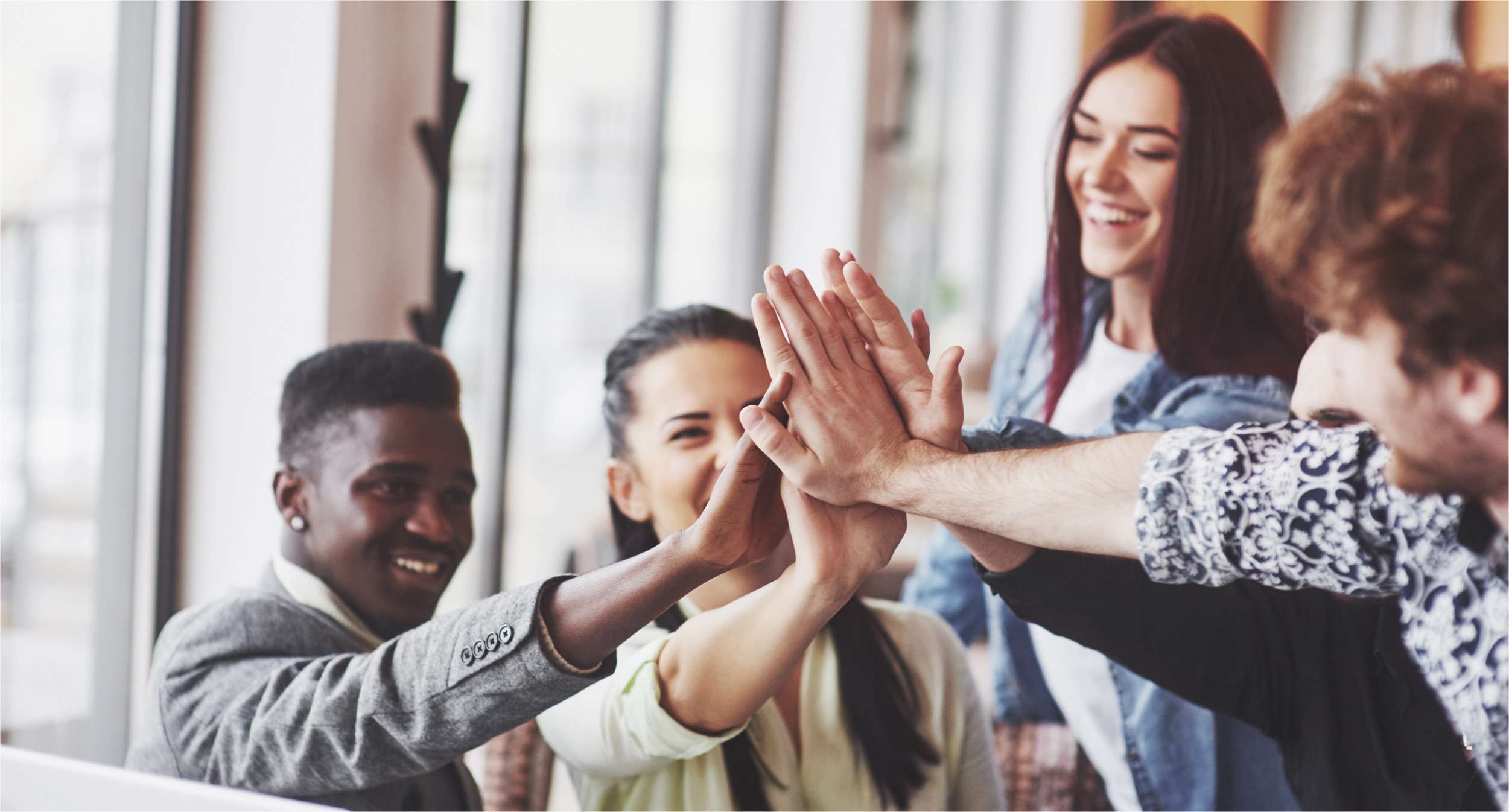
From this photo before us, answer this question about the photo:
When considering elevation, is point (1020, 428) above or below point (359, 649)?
above

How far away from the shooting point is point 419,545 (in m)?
1.20

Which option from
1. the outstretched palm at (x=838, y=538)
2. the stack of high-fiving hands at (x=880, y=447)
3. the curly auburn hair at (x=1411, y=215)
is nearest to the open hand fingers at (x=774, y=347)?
the stack of high-fiving hands at (x=880, y=447)

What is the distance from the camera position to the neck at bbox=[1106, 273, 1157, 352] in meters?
1.67

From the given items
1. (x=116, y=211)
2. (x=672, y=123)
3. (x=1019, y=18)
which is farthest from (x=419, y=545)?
(x=1019, y=18)

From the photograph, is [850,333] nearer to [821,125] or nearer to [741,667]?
[741,667]

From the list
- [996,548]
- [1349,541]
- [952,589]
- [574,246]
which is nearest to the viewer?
[1349,541]

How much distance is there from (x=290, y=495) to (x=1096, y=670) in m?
1.04

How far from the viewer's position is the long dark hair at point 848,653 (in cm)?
136

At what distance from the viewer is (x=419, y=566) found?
1.20 metres

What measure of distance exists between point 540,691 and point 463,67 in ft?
4.79

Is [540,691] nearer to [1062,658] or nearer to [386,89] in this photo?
[1062,658]

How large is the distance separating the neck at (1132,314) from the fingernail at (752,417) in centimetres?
76

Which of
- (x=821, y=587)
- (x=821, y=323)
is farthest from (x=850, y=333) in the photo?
(x=821, y=587)

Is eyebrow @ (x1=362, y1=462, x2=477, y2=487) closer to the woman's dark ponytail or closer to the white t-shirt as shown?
the woman's dark ponytail
